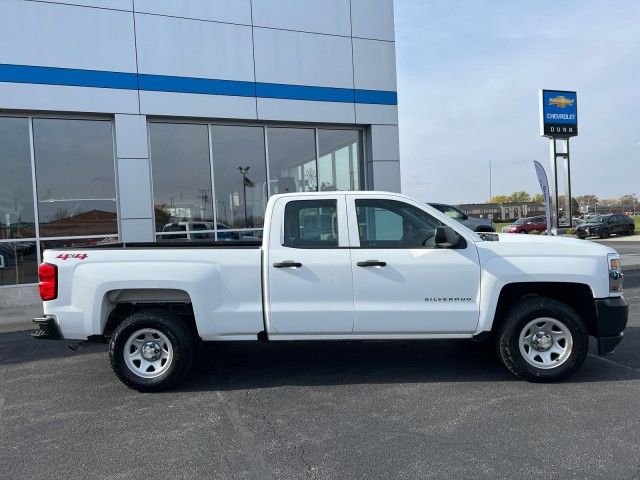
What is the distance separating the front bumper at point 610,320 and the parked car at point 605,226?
32791mm

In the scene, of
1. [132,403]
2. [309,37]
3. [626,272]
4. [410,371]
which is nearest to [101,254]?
Answer: [132,403]

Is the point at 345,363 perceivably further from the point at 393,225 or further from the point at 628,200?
the point at 628,200

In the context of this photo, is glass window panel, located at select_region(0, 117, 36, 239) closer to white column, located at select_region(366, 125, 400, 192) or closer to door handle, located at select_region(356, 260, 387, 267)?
white column, located at select_region(366, 125, 400, 192)

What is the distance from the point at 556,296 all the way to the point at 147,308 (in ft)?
13.7

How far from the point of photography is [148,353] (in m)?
4.94

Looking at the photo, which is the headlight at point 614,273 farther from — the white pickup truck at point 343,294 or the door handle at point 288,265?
the door handle at point 288,265

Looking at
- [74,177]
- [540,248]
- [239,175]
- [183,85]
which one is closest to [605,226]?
[239,175]

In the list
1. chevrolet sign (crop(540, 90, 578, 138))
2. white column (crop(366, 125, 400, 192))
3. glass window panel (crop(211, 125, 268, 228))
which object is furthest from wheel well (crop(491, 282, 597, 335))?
chevrolet sign (crop(540, 90, 578, 138))

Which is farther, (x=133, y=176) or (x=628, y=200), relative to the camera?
(x=628, y=200)

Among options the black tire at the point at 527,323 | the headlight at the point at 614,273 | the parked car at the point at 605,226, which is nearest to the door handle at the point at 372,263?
the black tire at the point at 527,323

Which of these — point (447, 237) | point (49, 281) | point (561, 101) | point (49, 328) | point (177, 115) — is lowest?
point (49, 328)

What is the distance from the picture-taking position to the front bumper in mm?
4816

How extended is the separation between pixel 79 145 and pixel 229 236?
378 centimetres

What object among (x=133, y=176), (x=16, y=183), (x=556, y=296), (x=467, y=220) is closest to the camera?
(x=556, y=296)
